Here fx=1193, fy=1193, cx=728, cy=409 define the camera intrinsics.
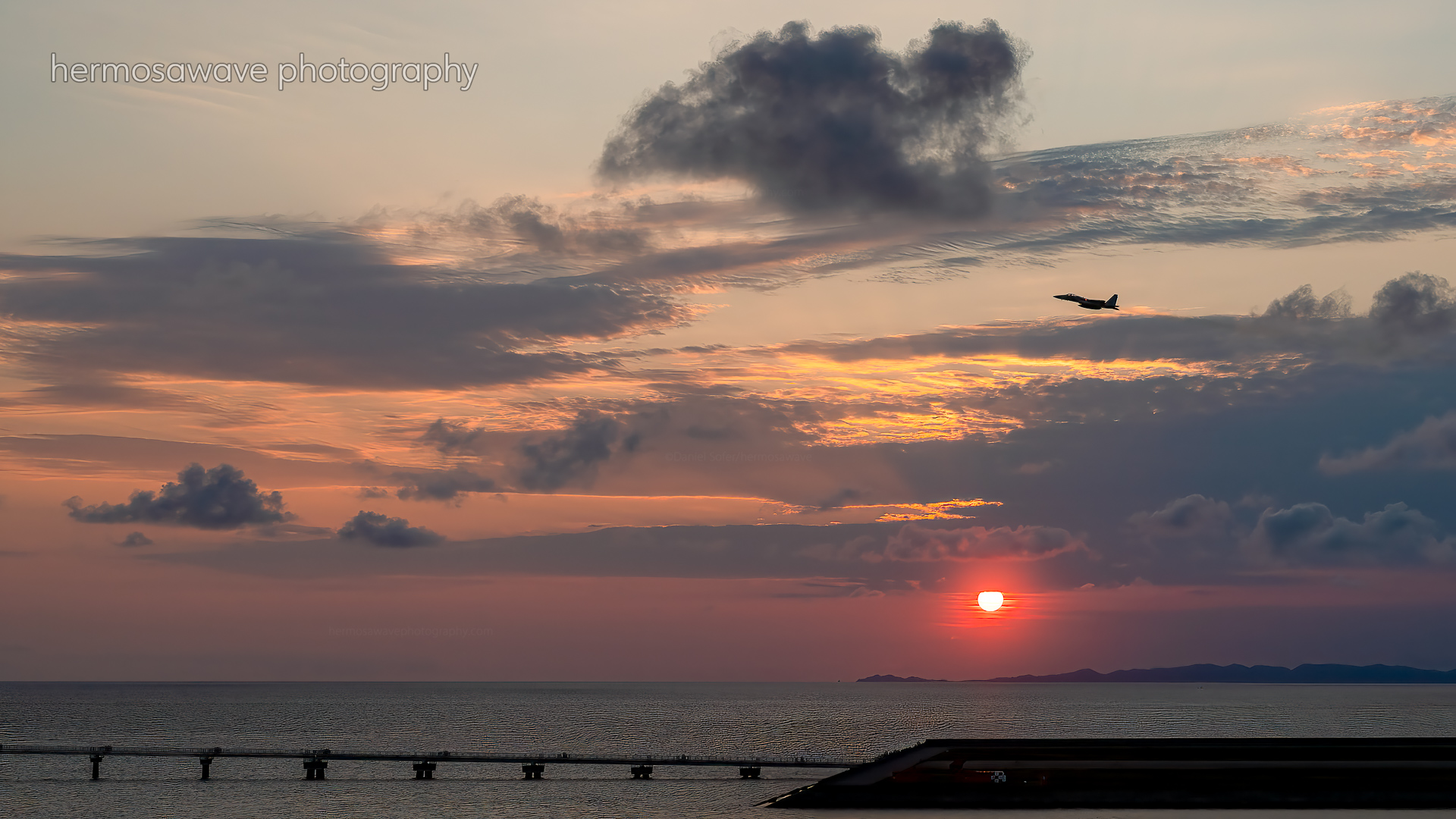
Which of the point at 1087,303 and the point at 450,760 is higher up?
the point at 1087,303

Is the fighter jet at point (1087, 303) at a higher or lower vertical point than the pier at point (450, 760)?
higher

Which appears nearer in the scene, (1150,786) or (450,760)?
(1150,786)

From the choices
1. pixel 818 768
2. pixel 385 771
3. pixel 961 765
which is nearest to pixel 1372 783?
pixel 961 765

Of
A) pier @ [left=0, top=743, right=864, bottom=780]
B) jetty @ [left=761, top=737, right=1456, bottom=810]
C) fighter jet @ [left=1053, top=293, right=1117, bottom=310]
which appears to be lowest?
pier @ [left=0, top=743, right=864, bottom=780]

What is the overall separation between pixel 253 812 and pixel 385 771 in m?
40.1

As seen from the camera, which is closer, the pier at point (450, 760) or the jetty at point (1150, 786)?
the jetty at point (1150, 786)

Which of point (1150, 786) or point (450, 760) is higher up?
point (1150, 786)

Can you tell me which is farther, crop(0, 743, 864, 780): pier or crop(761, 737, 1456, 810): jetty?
crop(0, 743, 864, 780): pier

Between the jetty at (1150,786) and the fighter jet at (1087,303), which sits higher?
the fighter jet at (1087,303)

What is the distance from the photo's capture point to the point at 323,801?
11494 cm

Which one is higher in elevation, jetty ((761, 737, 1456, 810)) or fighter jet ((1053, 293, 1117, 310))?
fighter jet ((1053, 293, 1117, 310))

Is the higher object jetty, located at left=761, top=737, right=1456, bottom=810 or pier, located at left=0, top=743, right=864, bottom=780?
jetty, located at left=761, top=737, right=1456, bottom=810

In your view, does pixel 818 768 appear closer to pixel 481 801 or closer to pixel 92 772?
pixel 481 801

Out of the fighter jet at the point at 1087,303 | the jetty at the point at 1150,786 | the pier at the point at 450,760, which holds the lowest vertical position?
the pier at the point at 450,760
